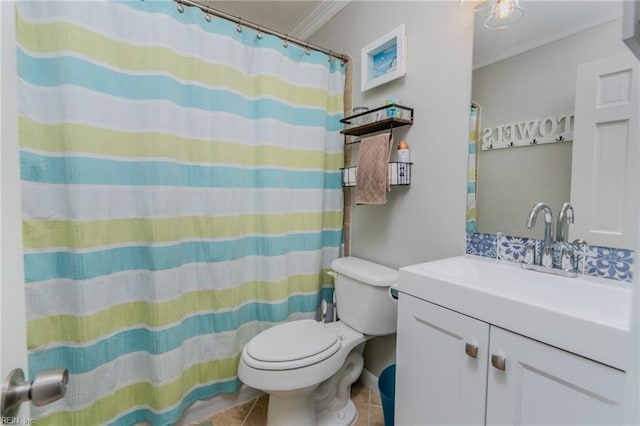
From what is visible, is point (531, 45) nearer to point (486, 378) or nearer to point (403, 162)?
point (403, 162)

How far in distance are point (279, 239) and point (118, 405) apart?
1.00 m

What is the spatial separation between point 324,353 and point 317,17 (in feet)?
6.88

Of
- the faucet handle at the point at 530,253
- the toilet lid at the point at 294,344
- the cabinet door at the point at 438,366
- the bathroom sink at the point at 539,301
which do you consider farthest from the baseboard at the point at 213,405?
the faucet handle at the point at 530,253

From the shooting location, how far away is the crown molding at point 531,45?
3.03 feet

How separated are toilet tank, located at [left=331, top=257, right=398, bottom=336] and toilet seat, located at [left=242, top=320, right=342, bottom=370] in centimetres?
15

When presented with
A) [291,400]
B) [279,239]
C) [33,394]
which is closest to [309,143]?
[279,239]

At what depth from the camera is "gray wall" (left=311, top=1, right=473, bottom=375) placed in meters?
1.23

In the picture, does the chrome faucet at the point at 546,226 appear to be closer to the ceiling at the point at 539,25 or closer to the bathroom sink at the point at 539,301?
the bathroom sink at the point at 539,301

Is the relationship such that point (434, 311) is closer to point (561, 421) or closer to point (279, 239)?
point (561, 421)

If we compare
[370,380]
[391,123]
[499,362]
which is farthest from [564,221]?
[370,380]

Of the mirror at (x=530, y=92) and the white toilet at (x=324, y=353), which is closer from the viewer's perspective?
the mirror at (x=530, y=92)

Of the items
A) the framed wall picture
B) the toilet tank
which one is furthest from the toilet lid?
the framed wall picture

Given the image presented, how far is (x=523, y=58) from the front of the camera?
108cm

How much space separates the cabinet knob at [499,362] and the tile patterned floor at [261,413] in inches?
38.1
